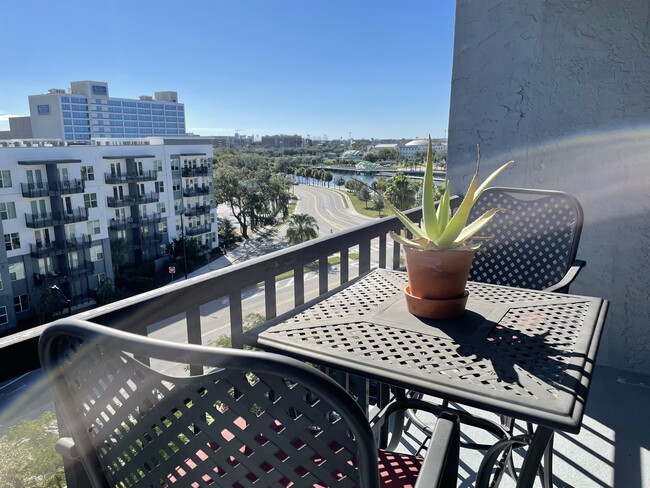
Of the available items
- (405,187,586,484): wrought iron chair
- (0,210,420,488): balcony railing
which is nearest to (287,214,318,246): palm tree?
(405,187,586,484): wrought iron chair

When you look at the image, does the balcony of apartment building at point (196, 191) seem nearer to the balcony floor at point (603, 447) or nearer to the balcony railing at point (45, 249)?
the balcony railing at point (45, 249)

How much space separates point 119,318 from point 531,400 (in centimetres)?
81

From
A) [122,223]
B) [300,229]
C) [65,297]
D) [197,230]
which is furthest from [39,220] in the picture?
[300,229]

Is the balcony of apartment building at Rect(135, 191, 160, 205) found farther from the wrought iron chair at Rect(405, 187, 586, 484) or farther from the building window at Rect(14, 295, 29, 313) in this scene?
the wrought iron chair at Rect(405, 187, 586, 484)

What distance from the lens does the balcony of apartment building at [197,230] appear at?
97.2ft

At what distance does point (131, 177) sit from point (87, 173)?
281cm

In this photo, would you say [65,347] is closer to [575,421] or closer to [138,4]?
[575,421]

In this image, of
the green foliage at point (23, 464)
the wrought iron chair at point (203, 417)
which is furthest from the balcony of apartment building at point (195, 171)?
the wrought iron chair at point (203, 417)

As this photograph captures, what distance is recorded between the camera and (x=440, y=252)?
1154mm

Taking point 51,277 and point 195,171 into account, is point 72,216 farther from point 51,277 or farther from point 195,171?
point 195,171

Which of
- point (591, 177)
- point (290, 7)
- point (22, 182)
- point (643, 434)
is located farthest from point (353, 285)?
point (290, 7)

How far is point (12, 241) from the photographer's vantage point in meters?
20.7

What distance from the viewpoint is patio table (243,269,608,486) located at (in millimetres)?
866

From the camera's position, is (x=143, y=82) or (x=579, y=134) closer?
(x=579, y=134)
